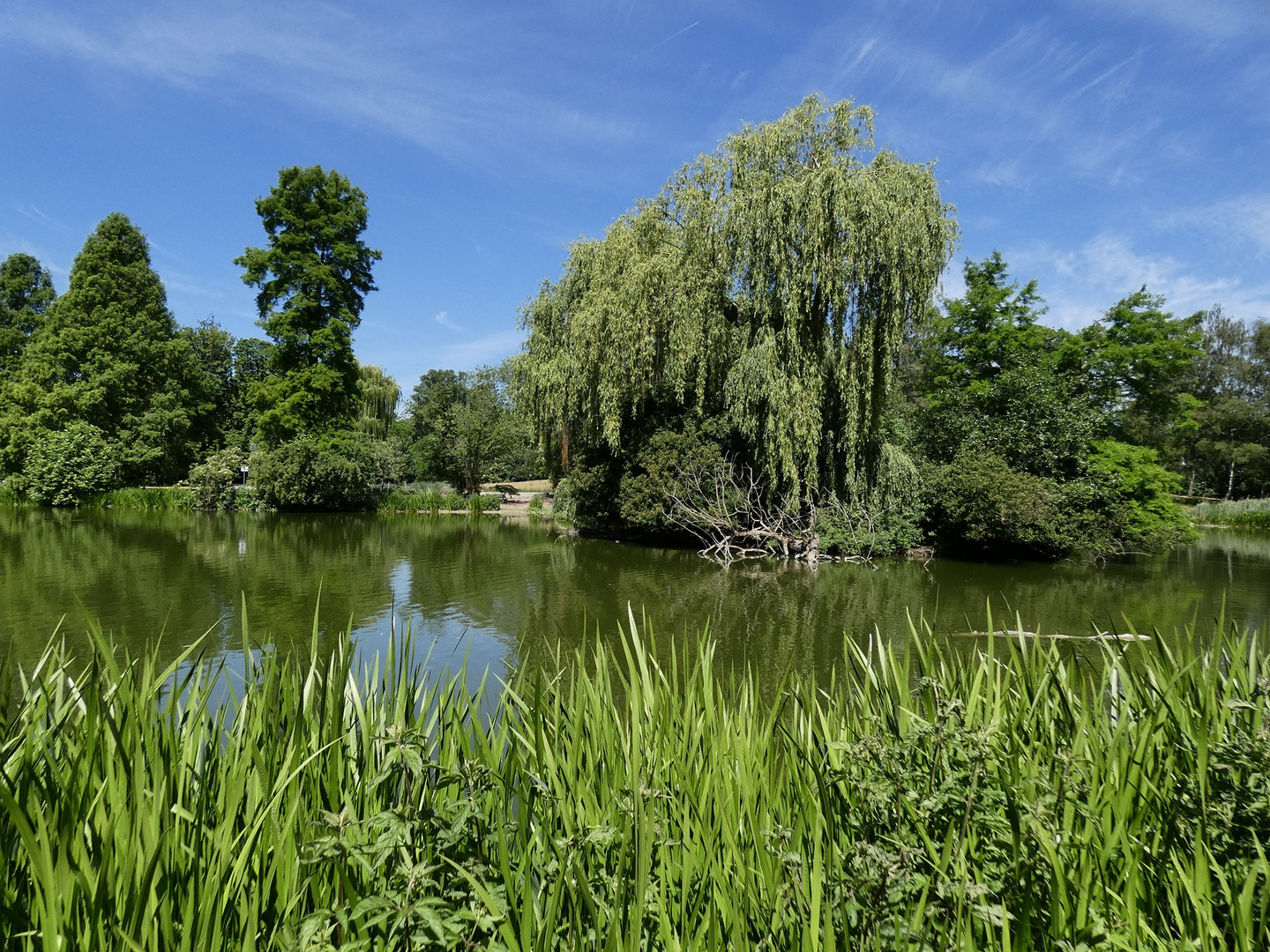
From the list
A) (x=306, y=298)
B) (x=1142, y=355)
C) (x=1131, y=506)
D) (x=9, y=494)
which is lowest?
(x=9, y=494)

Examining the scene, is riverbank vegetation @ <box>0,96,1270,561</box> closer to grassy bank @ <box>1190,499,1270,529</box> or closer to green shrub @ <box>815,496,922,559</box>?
green shrub @ <box>815,496,922,559</box>

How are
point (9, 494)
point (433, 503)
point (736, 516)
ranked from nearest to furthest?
point (736, 516) → point (9, 494) → point (433, 503)

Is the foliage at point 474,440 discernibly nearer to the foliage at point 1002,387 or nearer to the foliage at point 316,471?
the foliage at point 316,471

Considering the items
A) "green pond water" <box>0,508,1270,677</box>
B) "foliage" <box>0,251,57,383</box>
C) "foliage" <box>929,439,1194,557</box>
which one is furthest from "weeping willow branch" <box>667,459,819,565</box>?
"foliage" <box>0,251,57,383</box>

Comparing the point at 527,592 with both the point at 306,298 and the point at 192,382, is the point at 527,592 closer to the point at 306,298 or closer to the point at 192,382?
the point at 306,298

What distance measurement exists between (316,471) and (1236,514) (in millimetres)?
34587

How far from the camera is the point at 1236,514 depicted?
84.7 feet

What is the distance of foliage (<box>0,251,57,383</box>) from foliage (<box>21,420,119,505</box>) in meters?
9.14

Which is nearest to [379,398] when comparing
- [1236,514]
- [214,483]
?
[214,483]

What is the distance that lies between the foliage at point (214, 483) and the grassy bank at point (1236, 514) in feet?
120

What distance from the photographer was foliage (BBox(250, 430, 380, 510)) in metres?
24.2

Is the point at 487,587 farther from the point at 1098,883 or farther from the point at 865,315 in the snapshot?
the point at 1098,883

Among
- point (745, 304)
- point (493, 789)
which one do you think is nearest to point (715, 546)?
point (745, 304)

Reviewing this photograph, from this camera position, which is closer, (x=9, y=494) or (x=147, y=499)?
(x=147, y=499)
